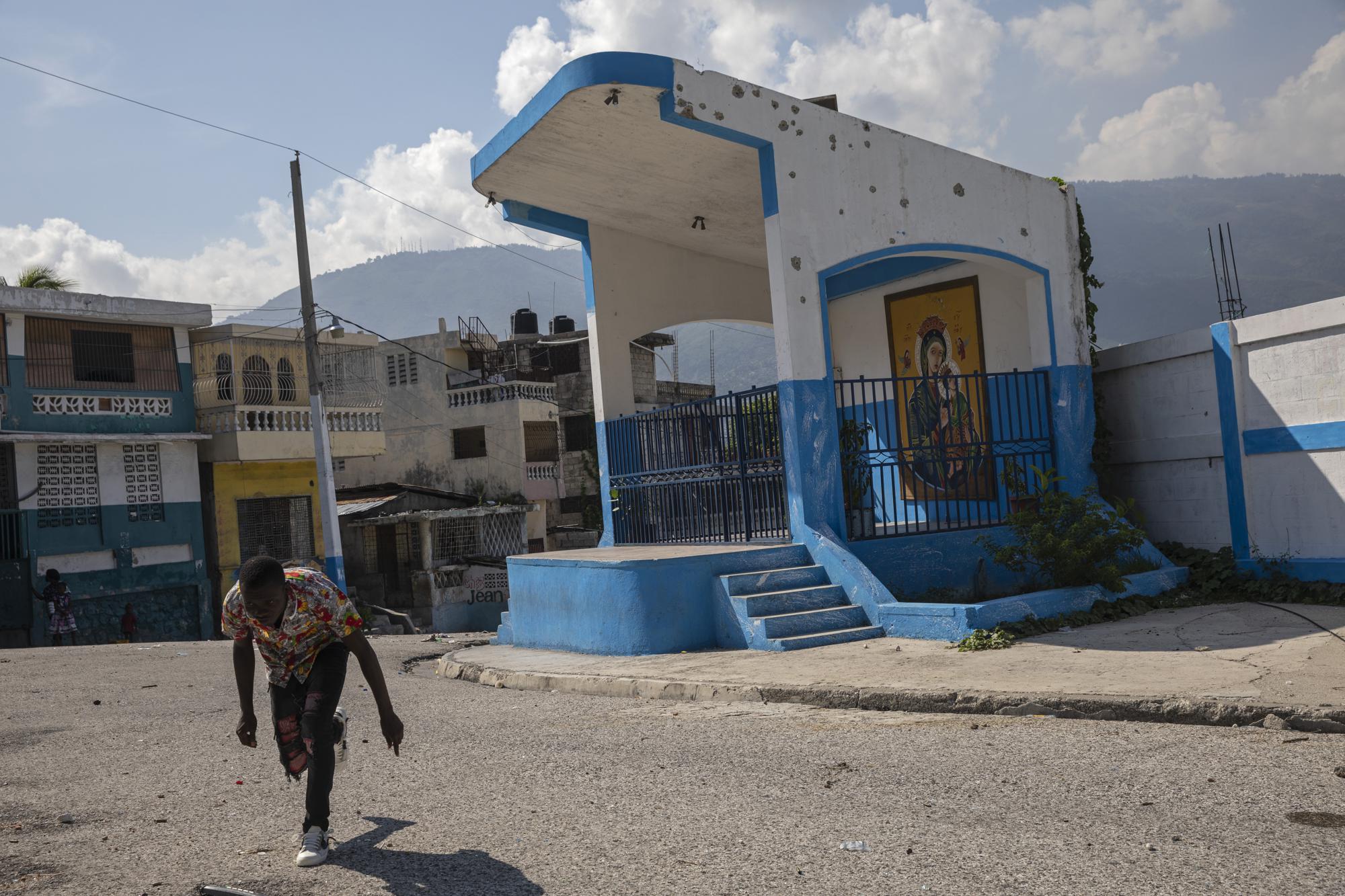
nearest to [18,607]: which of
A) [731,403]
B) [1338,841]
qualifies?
[731,403]

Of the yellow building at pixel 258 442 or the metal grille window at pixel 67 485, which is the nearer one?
the metal grille window at pixel 67 485

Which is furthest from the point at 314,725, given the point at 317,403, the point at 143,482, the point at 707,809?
the point at 143,482

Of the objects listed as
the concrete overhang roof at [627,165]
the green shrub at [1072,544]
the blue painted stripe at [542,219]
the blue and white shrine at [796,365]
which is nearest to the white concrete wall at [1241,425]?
the blue and white shrine at [796,365]

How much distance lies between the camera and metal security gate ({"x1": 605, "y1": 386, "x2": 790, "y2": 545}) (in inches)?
439

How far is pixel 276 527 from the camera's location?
2741cm

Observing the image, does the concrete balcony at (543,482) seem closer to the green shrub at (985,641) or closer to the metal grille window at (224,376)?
the metal grille window at (224,376)

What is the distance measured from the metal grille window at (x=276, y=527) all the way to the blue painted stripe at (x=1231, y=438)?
21.6m

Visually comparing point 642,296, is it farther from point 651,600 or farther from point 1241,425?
point 1241,425

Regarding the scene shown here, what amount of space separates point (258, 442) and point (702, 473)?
1704cm

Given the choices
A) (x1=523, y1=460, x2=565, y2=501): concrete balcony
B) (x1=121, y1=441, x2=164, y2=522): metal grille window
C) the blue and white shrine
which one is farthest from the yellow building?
the blue and white shrine

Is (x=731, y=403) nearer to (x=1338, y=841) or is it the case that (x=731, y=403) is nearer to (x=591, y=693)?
(x=591, y=693)

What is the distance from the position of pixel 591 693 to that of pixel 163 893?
4986 millimetres

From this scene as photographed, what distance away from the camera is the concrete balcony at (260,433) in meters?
25.3

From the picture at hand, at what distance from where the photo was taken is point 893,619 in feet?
31.0
